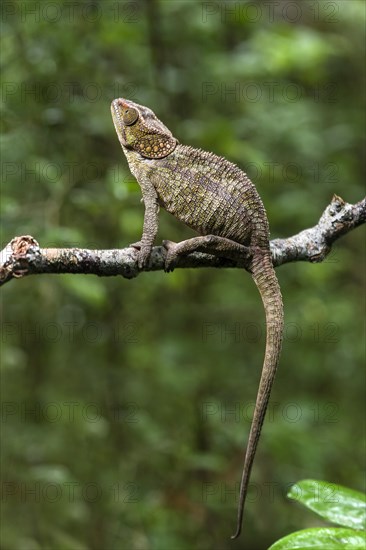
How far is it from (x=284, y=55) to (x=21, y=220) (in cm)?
229

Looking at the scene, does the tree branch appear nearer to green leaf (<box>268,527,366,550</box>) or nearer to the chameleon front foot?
the chameleon front foot

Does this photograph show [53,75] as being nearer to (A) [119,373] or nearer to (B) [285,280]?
(A) [119,373]

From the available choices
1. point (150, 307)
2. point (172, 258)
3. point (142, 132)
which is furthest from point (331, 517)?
point (150, 307)

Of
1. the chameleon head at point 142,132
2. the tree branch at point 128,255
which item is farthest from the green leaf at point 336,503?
the chameleon head at point 142,132

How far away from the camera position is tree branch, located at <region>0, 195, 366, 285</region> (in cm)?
190

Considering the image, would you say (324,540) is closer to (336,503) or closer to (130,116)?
(336,503)

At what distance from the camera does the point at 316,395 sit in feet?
24.2

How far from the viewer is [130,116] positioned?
8.76 feet

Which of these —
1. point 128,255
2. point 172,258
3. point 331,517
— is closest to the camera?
point 331,517

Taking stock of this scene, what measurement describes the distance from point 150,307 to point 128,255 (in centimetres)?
340

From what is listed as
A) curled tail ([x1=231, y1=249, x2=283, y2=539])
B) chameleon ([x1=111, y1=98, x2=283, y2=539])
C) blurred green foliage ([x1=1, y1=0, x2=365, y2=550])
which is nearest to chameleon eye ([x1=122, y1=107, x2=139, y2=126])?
chameleon ([x1=111, y1=98, x2=283, y2=539])

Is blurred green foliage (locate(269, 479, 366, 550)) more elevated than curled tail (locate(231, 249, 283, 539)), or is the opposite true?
curled tail (locate(231, 249, 283, 539))

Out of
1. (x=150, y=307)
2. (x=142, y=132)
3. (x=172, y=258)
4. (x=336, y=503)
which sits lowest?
(x=150, y=307)

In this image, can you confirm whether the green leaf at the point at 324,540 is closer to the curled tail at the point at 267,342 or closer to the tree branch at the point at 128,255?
the curled tail at the point at 267,342
